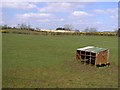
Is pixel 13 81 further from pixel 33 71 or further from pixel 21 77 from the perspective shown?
pixel 33 71

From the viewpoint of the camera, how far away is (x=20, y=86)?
9836 mm

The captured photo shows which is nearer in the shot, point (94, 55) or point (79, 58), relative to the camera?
point (94, 55)

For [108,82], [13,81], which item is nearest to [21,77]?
[13,81]

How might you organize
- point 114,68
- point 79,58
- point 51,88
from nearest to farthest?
point 51,88 → point 114,68 → point 79,58

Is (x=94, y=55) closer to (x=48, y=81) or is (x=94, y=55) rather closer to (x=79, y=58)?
(x=79, y=58)

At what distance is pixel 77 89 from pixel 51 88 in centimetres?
96

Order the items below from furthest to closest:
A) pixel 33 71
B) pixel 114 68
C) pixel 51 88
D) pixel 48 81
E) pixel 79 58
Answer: pixel 79 58, pixel 114 68, pixel 33 71, pixel 48 81, pixel 51 88

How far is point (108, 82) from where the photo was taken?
11.8 metres

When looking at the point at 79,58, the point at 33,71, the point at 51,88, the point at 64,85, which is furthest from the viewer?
the point at 79,58

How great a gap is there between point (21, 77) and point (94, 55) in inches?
245

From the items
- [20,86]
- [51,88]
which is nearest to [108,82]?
[51,88]

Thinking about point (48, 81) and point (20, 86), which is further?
point (48, 81)

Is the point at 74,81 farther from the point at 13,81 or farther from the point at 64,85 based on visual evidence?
the point at 13,81

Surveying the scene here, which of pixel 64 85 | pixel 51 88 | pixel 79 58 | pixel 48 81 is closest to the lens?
pixel 51 88
